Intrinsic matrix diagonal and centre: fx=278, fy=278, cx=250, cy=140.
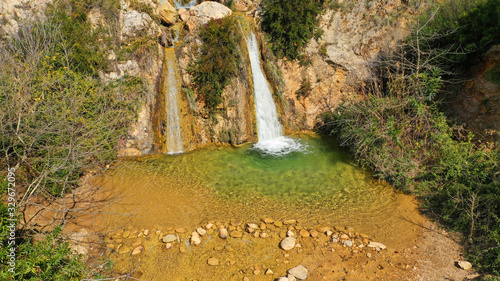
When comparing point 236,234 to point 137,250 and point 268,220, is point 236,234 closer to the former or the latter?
point 268,220

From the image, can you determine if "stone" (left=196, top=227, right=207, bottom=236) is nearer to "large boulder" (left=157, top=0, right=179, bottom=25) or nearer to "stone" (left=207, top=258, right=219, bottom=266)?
"stone" (left=207, top=258, right=219, bottom=266)

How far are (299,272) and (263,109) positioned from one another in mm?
8037

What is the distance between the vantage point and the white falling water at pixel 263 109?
484 inches

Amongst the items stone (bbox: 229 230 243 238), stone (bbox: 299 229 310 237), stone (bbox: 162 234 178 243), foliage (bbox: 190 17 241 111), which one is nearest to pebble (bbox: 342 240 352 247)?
stone (bbox: 299 229 310 237)

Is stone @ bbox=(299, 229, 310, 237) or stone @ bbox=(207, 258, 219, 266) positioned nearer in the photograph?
stone @ bbox=(207, 258, 219, 266)

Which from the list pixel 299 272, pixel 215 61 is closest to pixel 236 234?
pixel 299 272

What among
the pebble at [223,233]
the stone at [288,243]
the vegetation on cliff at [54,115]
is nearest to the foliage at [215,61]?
the vegetation on cliff at [54,115]

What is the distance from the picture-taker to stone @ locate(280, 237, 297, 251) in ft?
20.4

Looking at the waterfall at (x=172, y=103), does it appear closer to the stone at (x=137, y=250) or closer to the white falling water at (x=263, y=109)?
the white falling water at (x=263, y=109)

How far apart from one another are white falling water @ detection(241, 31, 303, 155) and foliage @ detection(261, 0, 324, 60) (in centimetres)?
109

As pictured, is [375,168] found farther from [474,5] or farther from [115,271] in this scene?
[115,271]

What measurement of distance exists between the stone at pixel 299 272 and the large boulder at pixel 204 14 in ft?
34.3

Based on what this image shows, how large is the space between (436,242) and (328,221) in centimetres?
237

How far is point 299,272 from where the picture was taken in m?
5.54
